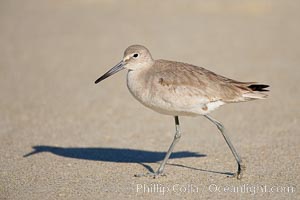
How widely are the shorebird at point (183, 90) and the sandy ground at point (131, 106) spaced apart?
61 cm

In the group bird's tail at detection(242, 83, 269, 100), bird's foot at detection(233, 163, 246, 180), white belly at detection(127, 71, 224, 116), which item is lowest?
bird's foot at detection(233, 163, 246, 180)

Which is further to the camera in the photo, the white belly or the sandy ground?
the sandy ground

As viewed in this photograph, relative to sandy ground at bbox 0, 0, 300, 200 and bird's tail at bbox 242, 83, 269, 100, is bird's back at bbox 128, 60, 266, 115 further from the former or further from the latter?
sandy ground at bbox 0, 0, 300, 200

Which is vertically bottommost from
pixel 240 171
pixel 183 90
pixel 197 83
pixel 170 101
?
pixel 240 171

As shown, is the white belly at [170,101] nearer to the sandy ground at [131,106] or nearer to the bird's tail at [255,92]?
the bird's tail at [255,92]

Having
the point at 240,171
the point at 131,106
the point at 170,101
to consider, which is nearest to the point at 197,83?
the point at 170,101

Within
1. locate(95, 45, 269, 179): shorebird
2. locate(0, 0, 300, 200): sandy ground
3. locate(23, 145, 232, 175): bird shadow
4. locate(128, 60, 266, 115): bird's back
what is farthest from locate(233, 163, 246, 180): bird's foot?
locate(23, 145, 232, 175): bird shadow

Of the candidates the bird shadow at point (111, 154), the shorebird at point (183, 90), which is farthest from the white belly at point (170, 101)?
the bird shadow at point (111, 154)

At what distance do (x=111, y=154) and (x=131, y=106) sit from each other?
2559mm

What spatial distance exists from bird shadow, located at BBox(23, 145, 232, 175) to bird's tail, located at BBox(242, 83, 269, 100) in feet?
4.42

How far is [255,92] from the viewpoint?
7.18 metres

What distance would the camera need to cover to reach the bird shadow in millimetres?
8109

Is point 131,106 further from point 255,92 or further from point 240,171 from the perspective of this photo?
point 240,171

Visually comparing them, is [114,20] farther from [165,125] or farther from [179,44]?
[165,125]
